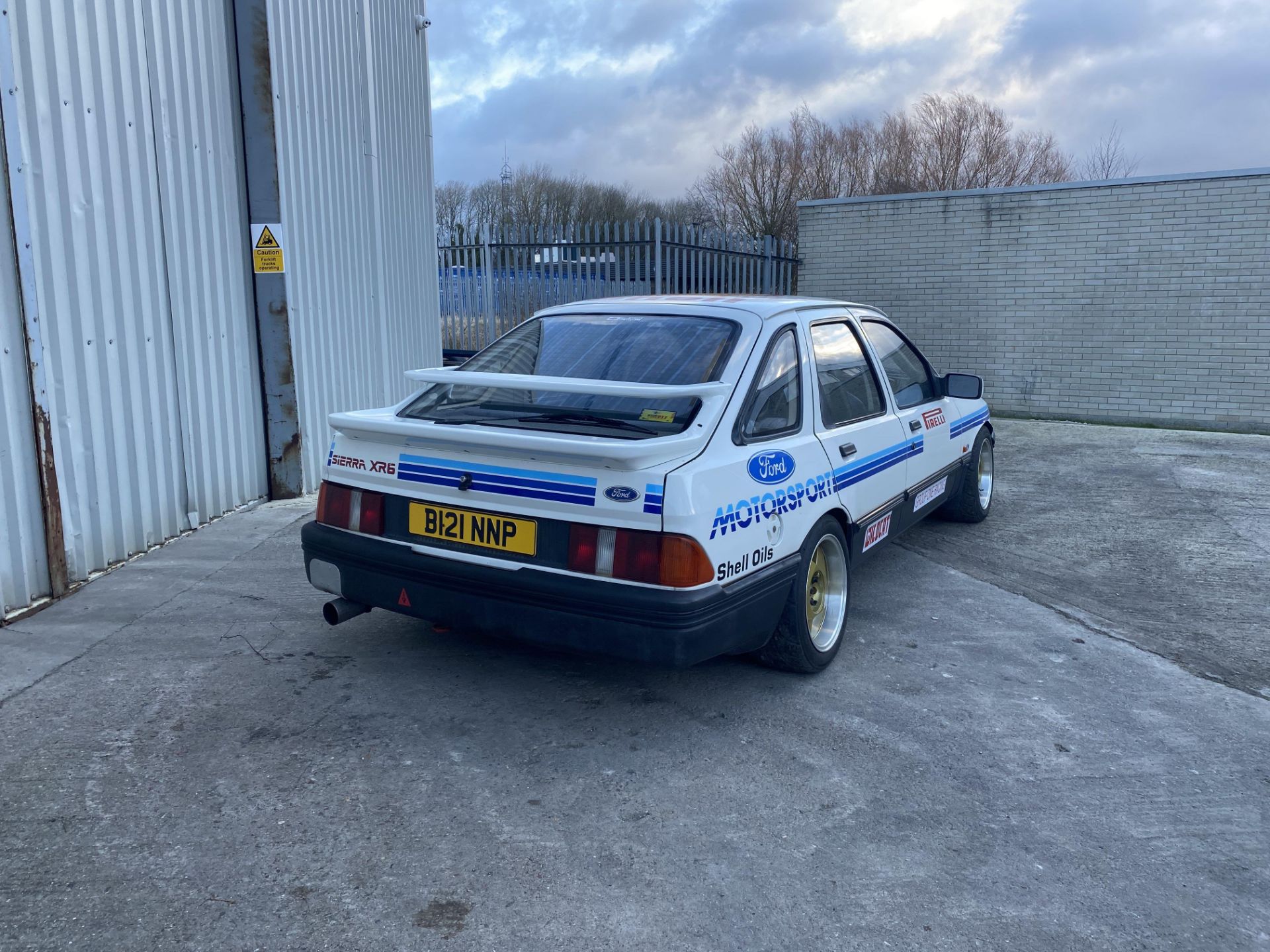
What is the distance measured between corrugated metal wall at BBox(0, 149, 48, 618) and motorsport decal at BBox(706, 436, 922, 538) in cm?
330

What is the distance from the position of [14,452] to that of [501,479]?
8.92ft

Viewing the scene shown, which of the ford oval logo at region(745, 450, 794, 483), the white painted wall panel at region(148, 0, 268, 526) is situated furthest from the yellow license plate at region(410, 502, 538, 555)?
the white painted wall panel at region(148, 0, 268, 526)

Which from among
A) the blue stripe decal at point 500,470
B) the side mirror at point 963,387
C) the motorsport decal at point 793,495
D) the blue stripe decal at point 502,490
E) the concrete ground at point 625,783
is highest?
the side mirror at point 963,387

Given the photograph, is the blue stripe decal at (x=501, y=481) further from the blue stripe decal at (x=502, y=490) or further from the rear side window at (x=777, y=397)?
the rear side window at (x=777, y=397)

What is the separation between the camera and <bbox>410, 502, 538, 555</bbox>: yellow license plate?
11.0ft

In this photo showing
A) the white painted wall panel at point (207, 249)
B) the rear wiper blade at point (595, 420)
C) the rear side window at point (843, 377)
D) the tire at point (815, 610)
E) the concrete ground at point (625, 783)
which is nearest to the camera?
the concrete ground at point (625, 783)

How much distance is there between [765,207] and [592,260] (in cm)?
1706

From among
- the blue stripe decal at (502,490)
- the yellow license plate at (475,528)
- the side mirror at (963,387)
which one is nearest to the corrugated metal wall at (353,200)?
the blue stripe decal at (502,490)

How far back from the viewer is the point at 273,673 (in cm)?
395

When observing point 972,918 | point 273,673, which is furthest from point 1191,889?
point 273,673

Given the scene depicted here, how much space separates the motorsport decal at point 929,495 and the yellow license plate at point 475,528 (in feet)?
8.72

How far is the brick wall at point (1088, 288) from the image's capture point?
11664 millimetres

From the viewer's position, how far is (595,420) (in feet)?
11.7

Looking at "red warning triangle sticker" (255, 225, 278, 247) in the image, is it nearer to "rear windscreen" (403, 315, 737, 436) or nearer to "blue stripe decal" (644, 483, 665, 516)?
"rear windscreen" (403, 315, 737, 436)
